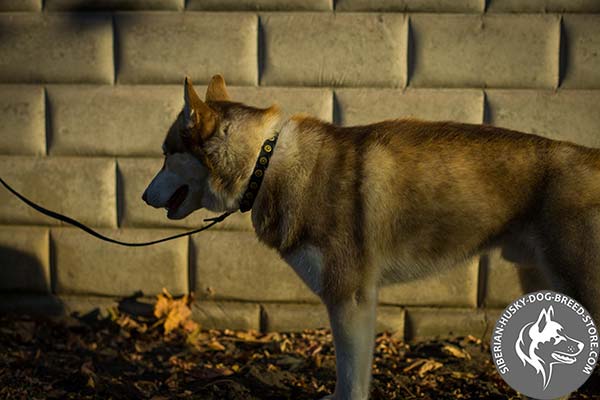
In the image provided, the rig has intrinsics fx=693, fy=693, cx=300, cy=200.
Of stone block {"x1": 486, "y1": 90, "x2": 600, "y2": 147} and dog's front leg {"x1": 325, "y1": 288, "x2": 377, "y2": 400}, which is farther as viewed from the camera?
stone block {"x1": 486, "y1": 90, "x2": 600, "y2": 147}

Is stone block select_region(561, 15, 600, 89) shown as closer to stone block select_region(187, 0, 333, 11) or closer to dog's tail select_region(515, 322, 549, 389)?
stone block select_region(187, 0, 333, 11)

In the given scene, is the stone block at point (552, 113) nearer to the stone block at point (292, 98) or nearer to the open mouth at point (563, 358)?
the stone block at point (292, 98)

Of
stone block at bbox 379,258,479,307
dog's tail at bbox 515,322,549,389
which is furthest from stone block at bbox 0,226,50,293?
dog's tail at bbox 515,322,549,389

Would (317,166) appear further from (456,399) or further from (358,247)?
(456,399)

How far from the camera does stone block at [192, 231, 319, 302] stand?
503 cm

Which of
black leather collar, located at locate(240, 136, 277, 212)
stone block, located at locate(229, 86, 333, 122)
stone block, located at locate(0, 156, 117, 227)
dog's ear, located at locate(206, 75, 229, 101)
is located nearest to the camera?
black leather collar, located at locate(240, 136, 277, 212)

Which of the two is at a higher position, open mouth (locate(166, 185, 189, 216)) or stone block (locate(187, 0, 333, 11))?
stone block (locate(187, 0, 333, 11))

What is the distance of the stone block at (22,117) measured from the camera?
198 inches

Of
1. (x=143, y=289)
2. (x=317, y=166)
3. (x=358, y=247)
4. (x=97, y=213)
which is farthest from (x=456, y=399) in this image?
Answer: (x=97, y=213)

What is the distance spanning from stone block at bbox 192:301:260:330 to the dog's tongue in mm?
1513

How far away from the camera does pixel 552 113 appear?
4730mm

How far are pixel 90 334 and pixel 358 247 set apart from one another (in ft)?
8.23

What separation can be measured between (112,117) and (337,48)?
1.69 metres

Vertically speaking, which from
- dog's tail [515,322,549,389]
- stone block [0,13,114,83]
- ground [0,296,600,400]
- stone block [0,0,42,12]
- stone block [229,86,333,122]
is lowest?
ground [0,296,600,400]
